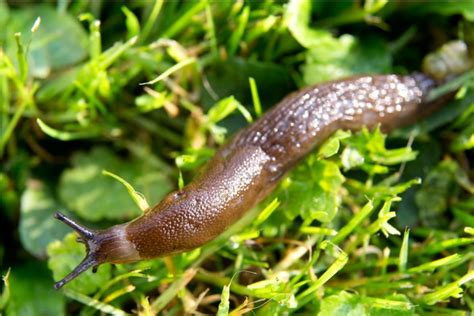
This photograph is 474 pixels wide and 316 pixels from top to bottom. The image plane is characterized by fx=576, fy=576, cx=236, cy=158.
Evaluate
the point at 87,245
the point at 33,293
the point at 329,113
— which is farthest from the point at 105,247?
the point at 329,113

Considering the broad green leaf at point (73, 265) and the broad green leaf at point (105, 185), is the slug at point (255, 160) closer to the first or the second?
the broad green leaf at point (73, 265)

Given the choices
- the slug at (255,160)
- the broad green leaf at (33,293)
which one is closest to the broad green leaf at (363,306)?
the slug at (255,160)

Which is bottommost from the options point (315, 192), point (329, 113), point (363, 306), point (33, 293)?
point (33, 293)

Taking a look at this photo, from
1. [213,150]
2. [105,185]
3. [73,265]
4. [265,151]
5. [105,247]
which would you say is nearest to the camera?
[105,247]

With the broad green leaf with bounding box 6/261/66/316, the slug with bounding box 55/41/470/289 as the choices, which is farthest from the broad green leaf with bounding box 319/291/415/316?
the broad green leaf with bounding box 6/261/66/316

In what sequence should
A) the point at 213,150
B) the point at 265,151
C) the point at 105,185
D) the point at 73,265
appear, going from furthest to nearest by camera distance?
1. the point at 105,185
2. the point at 213,150
3. the point at 265,151
4. the point at 73,265

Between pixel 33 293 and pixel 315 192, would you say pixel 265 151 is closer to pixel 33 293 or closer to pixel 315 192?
pixel 315 192
